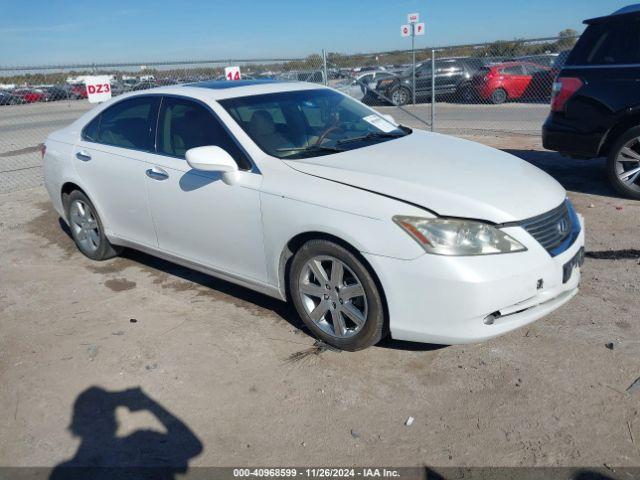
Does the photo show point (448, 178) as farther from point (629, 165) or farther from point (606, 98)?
point (629, 165)

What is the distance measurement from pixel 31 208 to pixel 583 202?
700 cm

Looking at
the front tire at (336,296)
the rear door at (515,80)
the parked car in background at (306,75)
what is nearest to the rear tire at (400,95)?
the rear door at (515,80)

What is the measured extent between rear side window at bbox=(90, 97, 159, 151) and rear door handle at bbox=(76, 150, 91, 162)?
0.15 m

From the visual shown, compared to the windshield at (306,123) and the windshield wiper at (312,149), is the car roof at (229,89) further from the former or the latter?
the windshield wiper at (312,149)

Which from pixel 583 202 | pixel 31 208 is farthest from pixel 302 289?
pixel 31 208

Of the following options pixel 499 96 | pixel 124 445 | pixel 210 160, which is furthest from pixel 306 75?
pixel 124 445

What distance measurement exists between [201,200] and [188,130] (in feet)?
2.02

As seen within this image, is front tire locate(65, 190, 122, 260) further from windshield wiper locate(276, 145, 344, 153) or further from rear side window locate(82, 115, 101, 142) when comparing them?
windshield wiper locate(276, 145, 344, 153)

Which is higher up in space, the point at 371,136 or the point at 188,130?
the point at 188,130

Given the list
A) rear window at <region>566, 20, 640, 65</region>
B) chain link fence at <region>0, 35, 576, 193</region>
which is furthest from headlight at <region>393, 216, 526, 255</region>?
chain link fence at <region>0, 35, 576, 193</region>

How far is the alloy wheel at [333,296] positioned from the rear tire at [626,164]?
4262 mm

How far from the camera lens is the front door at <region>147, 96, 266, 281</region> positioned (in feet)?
12.5

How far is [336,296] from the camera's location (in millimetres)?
3482

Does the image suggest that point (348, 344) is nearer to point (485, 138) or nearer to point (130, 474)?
point (130, 474)
